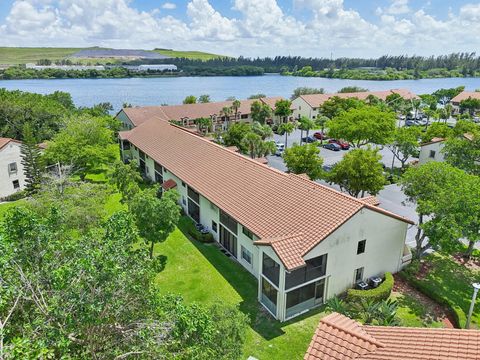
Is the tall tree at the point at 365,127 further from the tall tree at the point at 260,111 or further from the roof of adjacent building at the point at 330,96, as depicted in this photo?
the roof of adjacent building at the point at 330,96

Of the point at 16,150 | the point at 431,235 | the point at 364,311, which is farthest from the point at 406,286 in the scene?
the point at 16,150

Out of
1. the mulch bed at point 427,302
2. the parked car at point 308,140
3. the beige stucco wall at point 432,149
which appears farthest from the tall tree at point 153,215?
the parked car at point 308,140

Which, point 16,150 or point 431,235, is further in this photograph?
point 16,150

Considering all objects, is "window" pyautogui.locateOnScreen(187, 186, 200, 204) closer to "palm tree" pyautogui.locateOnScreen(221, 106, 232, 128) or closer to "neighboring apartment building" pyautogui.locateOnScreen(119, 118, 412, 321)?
"neighboring apartment building" pyautogui.locateOnScreen(119, 118, 412, 321)

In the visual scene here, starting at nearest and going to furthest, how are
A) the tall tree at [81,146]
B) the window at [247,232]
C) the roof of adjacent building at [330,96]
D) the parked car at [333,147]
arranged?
1. the window at [247,232]
2. the tall tree at [81,146]
3. the parked car at [333,147]
4. the roof of adjacent building at [330,96]

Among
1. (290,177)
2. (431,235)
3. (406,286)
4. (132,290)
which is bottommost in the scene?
(406,286)

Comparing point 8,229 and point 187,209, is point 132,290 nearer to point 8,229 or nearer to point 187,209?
point 8,229
